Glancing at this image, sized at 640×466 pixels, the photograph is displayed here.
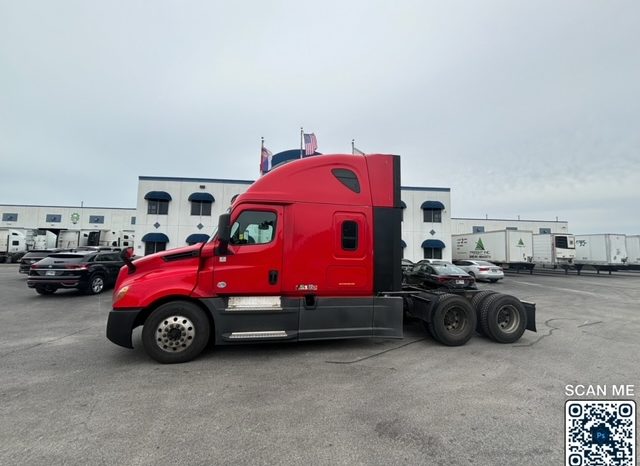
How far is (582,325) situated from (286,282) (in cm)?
811

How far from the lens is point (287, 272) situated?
17.7 ft

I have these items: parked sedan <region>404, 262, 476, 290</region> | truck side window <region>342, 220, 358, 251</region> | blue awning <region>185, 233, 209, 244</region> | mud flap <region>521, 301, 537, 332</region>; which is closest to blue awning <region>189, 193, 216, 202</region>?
blue awning <region>185, 233, 209, 244</region>

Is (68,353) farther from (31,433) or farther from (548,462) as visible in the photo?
(548,462)

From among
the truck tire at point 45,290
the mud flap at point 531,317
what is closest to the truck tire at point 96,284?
the truck tire at point 45,290

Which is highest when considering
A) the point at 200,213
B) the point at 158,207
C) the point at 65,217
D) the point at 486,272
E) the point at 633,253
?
the point at 65,217

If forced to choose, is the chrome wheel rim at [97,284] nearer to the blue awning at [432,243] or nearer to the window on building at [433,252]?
the blue awning at [432,243]

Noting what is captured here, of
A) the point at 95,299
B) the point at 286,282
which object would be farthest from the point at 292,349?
the point at 95,299

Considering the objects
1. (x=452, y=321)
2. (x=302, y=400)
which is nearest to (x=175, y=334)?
(x=302, y=400)

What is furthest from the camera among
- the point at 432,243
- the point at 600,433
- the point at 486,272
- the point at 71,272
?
the point at 432,243

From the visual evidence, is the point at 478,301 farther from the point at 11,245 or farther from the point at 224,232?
the point at 11,245

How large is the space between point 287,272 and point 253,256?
652 millimetres

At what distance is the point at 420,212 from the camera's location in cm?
2492

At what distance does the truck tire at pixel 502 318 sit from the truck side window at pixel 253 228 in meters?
4.77

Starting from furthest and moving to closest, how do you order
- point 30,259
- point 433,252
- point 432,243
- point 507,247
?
point 507,247
point 433,252
point 432,243
point 30,259
